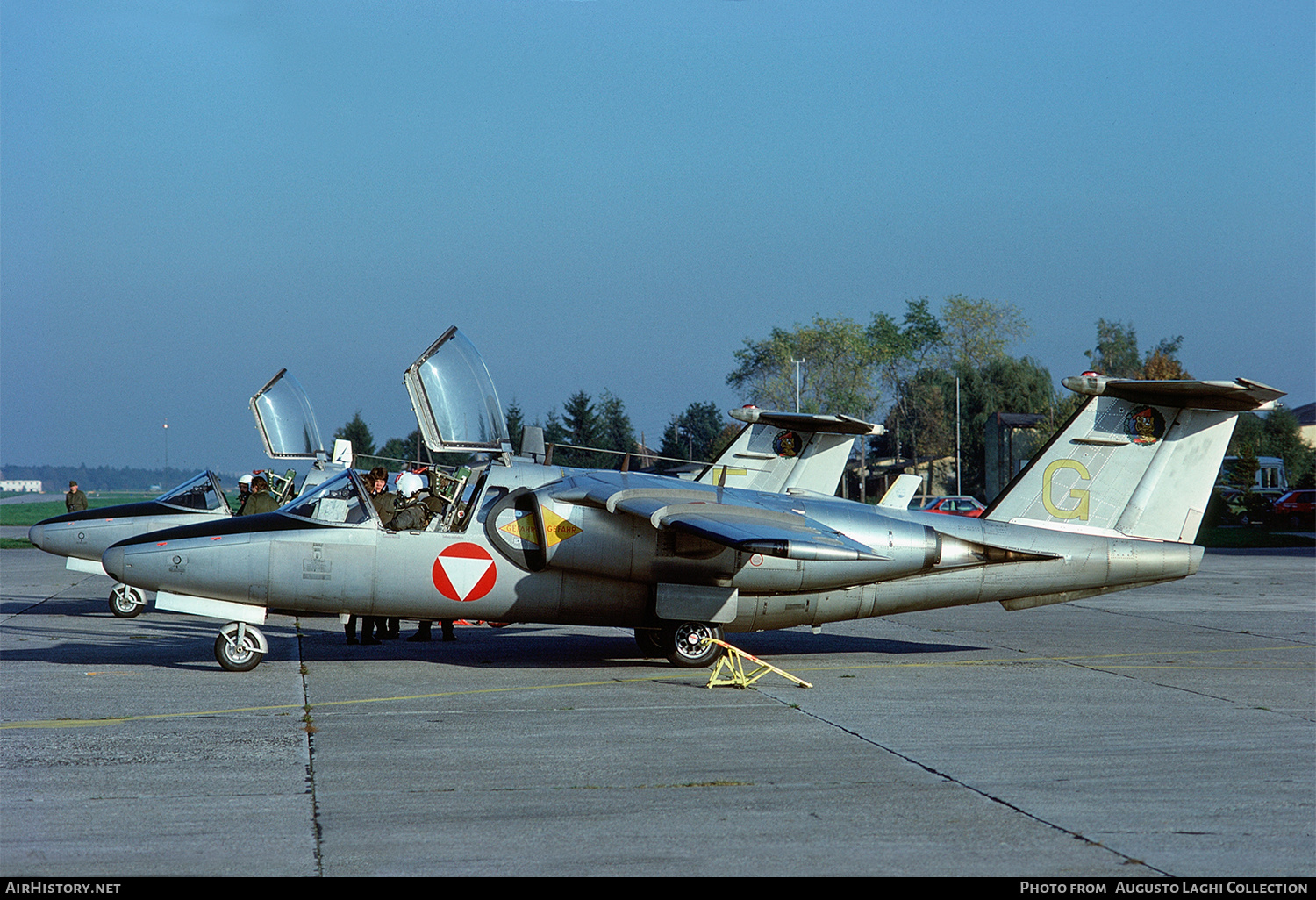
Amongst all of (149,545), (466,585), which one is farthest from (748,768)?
A: (149,545)

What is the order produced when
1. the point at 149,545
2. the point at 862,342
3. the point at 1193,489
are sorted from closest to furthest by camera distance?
the point at 149,545, the point at 1193,489, the point at 862,342

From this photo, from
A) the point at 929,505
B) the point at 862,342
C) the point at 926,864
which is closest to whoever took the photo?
the point at 926,864

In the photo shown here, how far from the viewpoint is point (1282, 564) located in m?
30.4

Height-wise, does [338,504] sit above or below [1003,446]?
below

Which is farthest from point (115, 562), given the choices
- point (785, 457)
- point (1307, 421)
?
point (1307, 421)

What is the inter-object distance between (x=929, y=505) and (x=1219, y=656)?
34.9m

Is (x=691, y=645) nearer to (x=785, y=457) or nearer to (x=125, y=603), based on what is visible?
(x=785, y=457)

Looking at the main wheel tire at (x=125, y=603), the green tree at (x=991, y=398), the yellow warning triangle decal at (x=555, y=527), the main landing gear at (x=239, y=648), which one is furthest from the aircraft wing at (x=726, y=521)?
the green tree at (x=991, y=398)

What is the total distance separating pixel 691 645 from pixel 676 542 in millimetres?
1270

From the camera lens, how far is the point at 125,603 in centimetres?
1784

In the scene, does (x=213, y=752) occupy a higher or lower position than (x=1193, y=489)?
lower

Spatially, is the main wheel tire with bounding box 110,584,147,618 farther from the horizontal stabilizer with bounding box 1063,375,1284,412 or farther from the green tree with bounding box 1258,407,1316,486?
the green tree with bounding box 1258,407,1316,486

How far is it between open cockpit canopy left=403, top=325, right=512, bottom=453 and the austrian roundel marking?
3.94 feet

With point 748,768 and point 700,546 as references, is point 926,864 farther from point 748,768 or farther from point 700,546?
point 700,546
